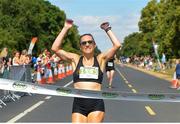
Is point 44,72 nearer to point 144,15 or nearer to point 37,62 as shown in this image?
point 37,62

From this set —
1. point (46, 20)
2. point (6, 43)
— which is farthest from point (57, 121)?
point (46, 20)

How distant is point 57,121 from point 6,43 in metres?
67.2

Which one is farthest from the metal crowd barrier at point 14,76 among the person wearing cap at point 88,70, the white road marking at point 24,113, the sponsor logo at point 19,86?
the person wearing cap at point 88,70

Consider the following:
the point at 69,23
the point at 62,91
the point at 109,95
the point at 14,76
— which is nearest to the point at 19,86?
the point at 62,91

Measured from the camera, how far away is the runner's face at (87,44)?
726 centimetres

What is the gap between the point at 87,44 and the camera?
726cm

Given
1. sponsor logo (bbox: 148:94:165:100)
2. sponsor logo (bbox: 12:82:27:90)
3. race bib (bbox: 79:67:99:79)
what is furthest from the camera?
sponsor logo (bbox: 12:82:27:90)

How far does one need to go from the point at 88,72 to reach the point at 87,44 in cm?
39

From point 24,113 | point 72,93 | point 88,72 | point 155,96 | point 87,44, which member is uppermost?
point 87,44

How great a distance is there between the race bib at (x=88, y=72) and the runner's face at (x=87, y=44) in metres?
0.25

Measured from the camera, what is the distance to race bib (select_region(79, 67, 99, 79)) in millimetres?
7133

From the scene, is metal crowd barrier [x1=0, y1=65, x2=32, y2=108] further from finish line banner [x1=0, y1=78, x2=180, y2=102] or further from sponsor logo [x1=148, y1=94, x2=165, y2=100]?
sponsor logo [x1=148, y1=94, x2=165, y2=100]

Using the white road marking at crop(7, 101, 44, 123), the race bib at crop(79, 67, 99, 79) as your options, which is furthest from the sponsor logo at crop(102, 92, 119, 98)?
the white road marking at crop(7, 101, 44, 123)

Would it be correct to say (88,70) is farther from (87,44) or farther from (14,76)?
(14,76)
